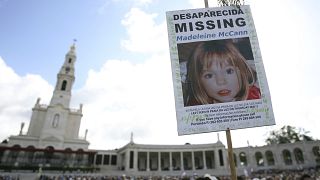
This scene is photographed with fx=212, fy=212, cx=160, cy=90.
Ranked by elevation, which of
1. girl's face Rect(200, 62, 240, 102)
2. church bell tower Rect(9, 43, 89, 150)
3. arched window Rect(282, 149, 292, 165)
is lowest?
girl's face Rect(200, 62, 240, 102)

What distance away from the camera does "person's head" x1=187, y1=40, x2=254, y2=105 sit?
4.52 m

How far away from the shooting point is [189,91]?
4594 mm

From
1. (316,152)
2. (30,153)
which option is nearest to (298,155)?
(316,152)

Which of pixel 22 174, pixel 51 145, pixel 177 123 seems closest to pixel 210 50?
pixel 177 123

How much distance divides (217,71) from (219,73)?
6 centimetres

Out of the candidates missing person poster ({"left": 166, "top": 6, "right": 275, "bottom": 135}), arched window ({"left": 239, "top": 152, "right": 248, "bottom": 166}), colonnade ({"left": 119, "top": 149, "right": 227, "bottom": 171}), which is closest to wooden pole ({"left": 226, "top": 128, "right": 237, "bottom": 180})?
missing person poster ({"left": 166, "top": 6, "right": 275, "bottom": 135})

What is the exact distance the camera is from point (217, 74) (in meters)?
4.74

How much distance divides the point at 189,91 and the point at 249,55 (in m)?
1.63

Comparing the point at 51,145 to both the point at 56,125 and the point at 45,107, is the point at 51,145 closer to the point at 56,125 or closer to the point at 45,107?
the point at 56,125

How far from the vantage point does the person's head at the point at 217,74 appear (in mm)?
4523

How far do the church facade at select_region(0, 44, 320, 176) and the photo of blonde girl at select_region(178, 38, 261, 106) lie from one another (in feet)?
116

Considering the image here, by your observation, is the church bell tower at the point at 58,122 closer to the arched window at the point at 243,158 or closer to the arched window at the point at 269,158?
the arched window at the point at 243,158

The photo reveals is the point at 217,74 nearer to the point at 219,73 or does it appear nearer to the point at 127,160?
the point at 219,73

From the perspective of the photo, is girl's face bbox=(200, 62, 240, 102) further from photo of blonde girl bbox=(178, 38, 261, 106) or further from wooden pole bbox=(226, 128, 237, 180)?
wooden pole bbox=(226, 128, 237, 180)
